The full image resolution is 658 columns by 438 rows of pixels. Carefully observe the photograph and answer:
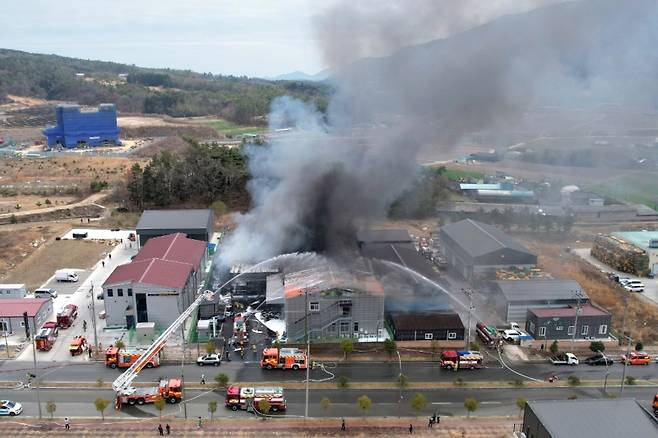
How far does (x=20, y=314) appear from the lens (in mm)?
27109

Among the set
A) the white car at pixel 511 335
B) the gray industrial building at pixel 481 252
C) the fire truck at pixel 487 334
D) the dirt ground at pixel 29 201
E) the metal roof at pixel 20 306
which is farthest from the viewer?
the dirt ground at pixel 29 201

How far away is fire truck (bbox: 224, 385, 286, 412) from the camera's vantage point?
20688mm

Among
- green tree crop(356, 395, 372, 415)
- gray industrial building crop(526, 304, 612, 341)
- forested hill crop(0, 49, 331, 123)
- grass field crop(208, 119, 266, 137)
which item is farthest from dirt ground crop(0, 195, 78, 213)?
gray industrial building crop(526, 304, 612, 341)

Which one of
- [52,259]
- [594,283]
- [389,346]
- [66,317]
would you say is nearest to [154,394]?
[66,317]

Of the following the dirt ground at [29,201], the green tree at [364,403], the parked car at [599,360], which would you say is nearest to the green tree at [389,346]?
the green tree at [364,403]

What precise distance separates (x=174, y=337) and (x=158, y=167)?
2900 cm

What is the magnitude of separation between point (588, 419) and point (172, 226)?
89.0 ft

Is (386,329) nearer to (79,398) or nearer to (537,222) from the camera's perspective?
(79,398)

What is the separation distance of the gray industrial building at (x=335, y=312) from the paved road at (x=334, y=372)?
233 cm

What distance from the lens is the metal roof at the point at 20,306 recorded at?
27.2 meters

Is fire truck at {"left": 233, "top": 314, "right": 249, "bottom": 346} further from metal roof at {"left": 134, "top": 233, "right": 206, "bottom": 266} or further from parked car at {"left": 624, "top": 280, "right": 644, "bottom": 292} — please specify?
parked car at {"left": 624, "top": 280, "right": 644, "bottom": 292}

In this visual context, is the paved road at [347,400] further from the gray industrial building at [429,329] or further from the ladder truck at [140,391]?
the gray industrial building at [429,329]

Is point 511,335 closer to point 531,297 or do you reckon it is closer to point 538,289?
point 531,297

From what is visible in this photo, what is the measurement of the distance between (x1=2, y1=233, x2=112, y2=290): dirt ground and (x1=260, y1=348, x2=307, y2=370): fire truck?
1717 cm
